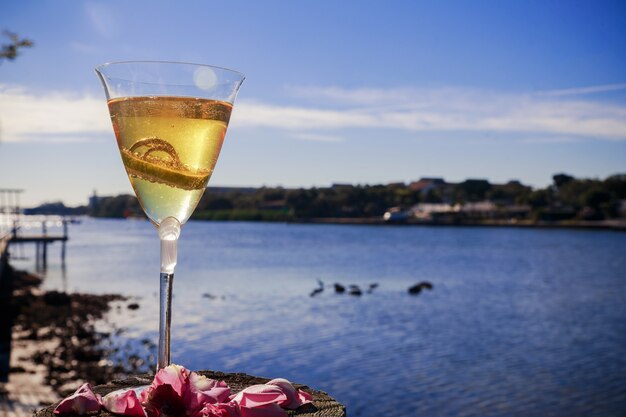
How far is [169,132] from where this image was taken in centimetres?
187

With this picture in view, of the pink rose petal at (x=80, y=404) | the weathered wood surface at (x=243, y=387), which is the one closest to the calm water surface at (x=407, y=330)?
the weathered wood surface at (x=243, y=387)

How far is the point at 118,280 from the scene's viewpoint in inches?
1699

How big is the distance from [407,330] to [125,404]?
1056 inches

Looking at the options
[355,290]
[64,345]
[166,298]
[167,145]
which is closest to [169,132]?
[167,145]

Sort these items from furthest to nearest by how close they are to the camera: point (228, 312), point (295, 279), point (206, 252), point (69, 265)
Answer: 1. point (206, 252)
2. point (69, 265)
3. point (295, 279)
4. point (228, 312)

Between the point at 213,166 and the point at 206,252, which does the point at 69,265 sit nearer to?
A: the point at 206,252

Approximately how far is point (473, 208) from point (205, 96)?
483 feet

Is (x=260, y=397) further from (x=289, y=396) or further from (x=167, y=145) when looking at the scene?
→ (x=167, y=145)

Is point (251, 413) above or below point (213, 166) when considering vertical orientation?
below

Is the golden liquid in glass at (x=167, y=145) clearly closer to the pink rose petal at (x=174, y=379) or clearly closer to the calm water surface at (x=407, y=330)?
the pink rose petal at (x=174, y=379)

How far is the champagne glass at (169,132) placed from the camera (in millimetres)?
1836

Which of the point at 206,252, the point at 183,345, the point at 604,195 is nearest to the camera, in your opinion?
the point at 183,345

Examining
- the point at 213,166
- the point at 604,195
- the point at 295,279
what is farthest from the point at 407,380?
the point at 604,195

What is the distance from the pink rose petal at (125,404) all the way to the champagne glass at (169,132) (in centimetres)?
37
